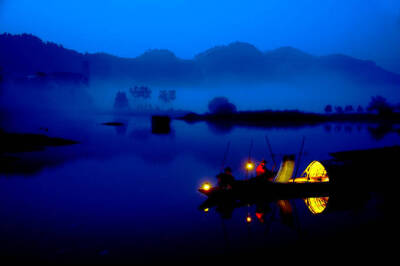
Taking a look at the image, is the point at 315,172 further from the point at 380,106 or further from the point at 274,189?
the point at 380,106

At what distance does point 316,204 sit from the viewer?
17641 mm

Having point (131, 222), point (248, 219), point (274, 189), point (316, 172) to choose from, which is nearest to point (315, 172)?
point (316, 172)

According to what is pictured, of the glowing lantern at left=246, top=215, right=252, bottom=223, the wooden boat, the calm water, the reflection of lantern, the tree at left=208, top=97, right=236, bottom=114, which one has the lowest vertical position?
the calm water

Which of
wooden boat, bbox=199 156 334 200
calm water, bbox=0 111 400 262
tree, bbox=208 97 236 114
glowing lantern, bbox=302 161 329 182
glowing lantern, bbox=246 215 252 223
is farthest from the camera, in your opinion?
tree, bbox=208 97 236 114

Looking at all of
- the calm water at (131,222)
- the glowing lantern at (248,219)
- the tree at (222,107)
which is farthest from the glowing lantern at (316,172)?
the tree at (222,107)

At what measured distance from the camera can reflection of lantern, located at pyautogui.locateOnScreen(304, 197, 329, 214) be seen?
16.5 m

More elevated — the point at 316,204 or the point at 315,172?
the point at 315,172

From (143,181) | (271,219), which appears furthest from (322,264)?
(143,181)

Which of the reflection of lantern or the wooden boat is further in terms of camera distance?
the wooden boat

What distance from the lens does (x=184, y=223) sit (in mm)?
15195

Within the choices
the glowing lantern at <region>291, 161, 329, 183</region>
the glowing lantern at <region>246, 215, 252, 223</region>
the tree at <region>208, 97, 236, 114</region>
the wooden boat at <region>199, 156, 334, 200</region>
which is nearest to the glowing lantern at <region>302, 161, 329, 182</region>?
the glowing lantern at <region>291, 161, 329, 183</region>

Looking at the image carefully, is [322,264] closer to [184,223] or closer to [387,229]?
[387,229]

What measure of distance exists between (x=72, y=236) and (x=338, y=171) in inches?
635

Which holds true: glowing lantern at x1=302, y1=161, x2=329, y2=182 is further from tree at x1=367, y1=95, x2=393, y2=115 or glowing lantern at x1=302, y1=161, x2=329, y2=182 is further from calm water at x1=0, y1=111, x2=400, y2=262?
tree at x1=367, y1=95, x2=393, y2=115
